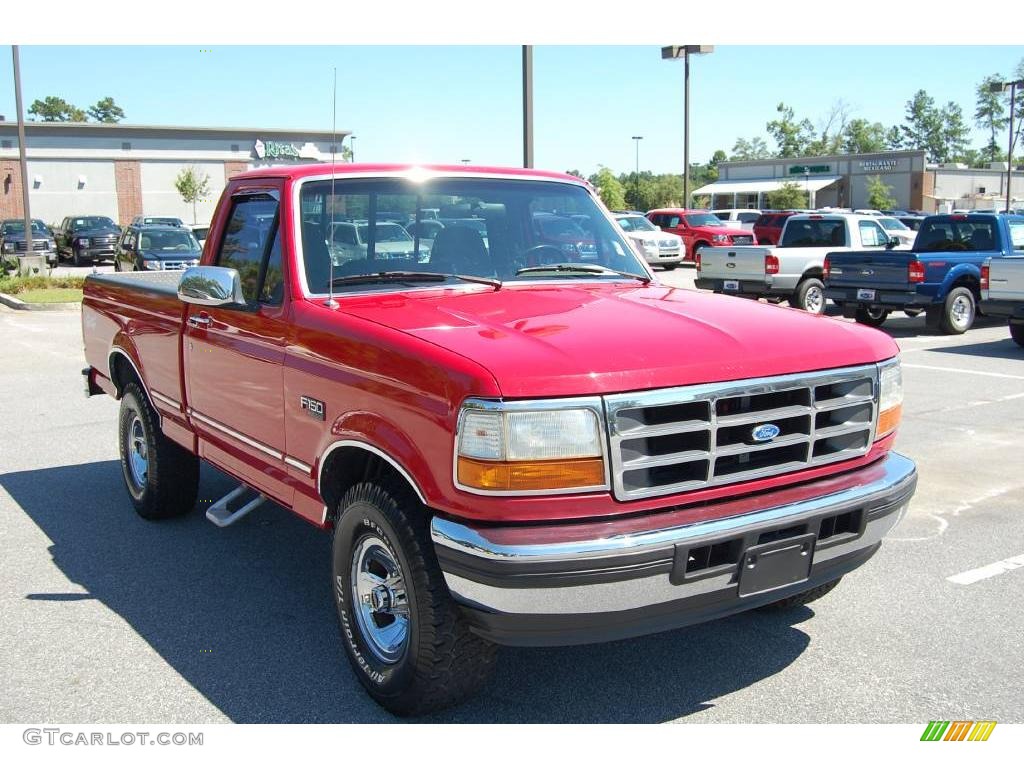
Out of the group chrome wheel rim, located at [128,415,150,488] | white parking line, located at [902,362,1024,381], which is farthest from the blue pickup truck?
chrome wheel rim, located at [128,415,150,488]

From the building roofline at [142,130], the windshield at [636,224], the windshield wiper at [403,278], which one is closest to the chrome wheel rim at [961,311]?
the windshield wiper at [403,278]

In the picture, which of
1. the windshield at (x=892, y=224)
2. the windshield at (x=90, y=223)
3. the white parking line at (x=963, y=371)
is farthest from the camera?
the windshield at (x=90, y=223)

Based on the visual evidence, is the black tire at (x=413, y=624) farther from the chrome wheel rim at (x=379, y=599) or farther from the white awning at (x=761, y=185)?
the white awning at (x=761, y=185)

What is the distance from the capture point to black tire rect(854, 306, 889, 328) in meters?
16.8

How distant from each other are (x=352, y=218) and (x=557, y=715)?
7.58 feet

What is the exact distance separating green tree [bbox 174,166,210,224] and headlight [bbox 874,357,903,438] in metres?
55.4

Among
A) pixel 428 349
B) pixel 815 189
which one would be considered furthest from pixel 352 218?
pixel 815 189

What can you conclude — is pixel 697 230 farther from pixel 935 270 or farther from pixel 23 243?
pixel 23 243

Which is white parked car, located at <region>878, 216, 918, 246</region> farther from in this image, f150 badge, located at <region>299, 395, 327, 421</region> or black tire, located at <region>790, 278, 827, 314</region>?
f150 badge, located at <region>299, 395, 327, 421</region>

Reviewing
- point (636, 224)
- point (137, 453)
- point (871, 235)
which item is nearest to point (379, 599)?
point (137, 453)

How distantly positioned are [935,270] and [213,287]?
45.0 feet

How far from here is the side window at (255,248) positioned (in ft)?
14.4

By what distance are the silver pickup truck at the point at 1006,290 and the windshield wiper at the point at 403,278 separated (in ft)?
37.1

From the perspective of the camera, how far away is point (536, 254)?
15.4 feet
